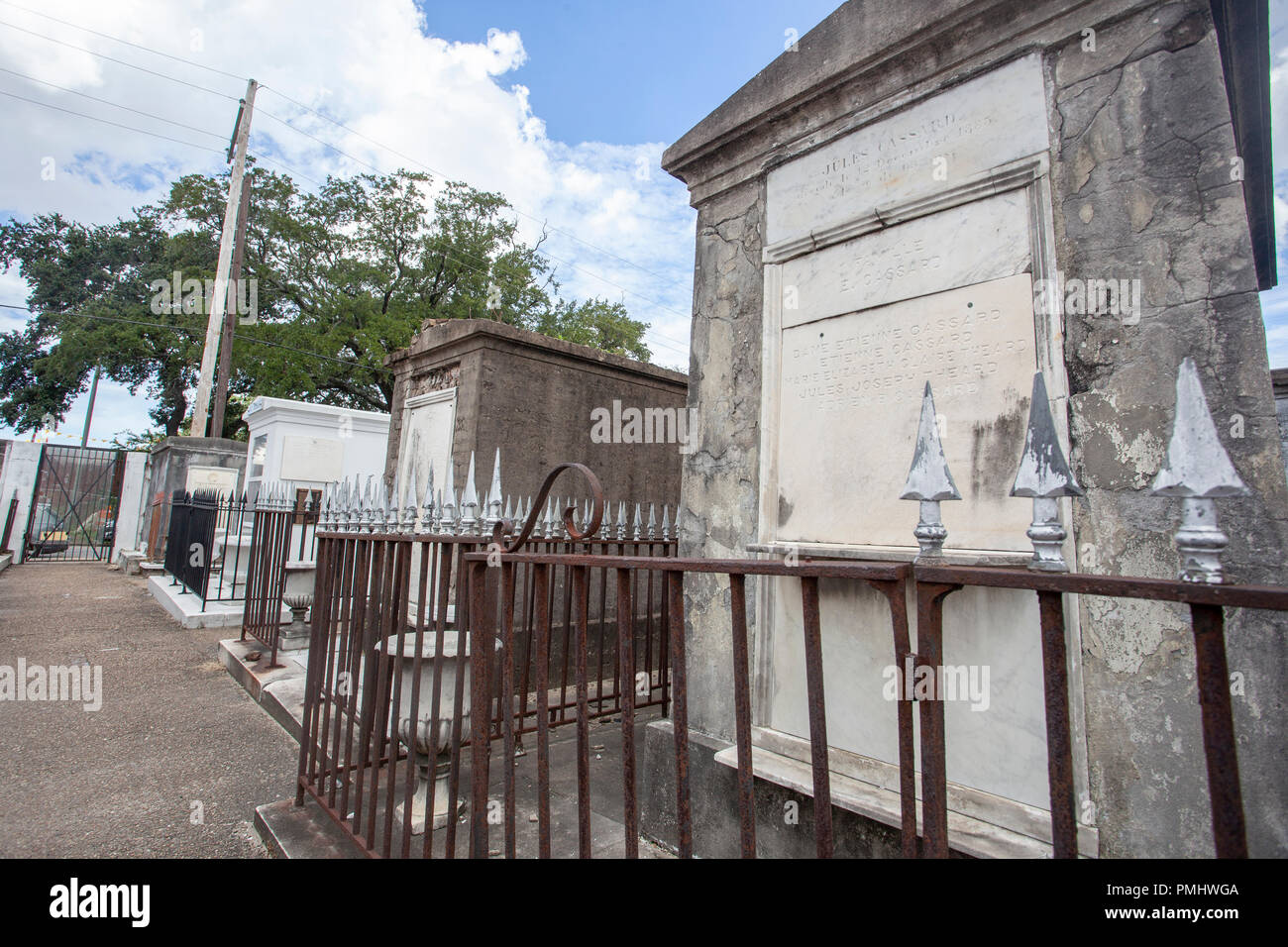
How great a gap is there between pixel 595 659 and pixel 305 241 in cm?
2121

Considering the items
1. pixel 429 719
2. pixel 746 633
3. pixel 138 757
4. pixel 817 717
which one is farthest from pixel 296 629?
pixel 817 717

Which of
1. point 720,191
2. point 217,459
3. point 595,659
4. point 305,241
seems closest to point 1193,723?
point 720,191

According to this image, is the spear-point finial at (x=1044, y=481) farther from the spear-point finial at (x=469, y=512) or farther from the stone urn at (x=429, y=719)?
the stone urn at (x=429, y=719)

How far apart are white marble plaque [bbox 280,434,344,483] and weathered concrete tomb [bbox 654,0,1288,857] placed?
1076 centimetres

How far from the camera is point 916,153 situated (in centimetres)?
Result: 229

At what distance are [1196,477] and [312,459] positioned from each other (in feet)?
42.1

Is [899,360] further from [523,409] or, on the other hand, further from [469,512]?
[523,409]

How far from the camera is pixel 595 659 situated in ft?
18.7

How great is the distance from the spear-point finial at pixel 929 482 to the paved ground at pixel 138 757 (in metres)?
3.29

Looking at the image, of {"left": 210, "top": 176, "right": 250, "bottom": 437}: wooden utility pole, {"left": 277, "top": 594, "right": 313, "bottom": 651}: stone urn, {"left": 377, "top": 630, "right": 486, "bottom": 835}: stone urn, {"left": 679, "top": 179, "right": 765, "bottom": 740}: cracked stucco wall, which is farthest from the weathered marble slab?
Answer: {"left": 210, "top": 176, "right": 250, "bottom": 437}: wooden utility pole

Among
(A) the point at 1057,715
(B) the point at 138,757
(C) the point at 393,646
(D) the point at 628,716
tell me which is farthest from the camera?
(B) the point at 138,757

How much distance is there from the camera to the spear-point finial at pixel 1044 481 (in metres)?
0.96

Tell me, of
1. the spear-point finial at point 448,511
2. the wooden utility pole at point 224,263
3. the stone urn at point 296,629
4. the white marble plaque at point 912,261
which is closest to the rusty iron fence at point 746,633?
the spear-point finial at point 448,511
